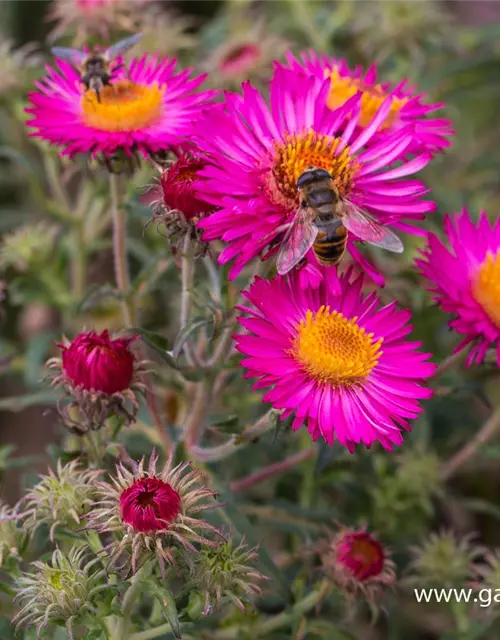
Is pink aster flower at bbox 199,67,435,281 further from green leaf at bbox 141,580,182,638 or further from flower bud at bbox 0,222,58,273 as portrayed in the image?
flower bud at bbox 0,222,58,273

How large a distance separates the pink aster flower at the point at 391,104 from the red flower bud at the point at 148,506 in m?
0.60

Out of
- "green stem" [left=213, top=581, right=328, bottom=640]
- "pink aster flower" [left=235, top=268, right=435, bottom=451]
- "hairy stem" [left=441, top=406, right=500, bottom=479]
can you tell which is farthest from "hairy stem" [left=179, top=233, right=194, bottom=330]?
"hairy stem" [left=441, top=406, right=500, bottom=479]

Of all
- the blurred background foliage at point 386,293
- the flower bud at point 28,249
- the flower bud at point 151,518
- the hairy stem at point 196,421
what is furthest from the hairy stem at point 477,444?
the flower bud at point 28,249

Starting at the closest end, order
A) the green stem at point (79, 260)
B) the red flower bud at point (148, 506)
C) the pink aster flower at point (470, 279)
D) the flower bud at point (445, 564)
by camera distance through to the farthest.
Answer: the red flower bud at point (148, 506), the pink aster flower at point (470, 279), the flower bud at point (445, 564), the green stem at point (79, 260)

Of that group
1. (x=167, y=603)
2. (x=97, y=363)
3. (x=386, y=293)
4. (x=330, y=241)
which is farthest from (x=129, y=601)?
(x=386, y=293)

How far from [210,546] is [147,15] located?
49.1 inches

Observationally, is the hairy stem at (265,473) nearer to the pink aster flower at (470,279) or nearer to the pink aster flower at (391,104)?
the pink aster flower at (470,279)

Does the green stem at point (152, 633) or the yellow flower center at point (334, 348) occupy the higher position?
the yellow flower center at point (334, 348)

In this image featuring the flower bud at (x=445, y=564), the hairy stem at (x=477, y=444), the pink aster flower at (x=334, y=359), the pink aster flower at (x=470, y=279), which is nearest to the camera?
the pink aster flower at (x=334, y=359)

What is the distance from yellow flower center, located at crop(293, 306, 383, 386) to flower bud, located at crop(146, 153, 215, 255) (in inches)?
7.4

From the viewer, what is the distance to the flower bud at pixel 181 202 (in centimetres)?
108

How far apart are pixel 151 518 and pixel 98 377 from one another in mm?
235

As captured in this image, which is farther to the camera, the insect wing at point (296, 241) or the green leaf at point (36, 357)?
the green leaf at point (36, 357)

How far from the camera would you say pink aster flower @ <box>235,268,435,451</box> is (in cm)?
108
